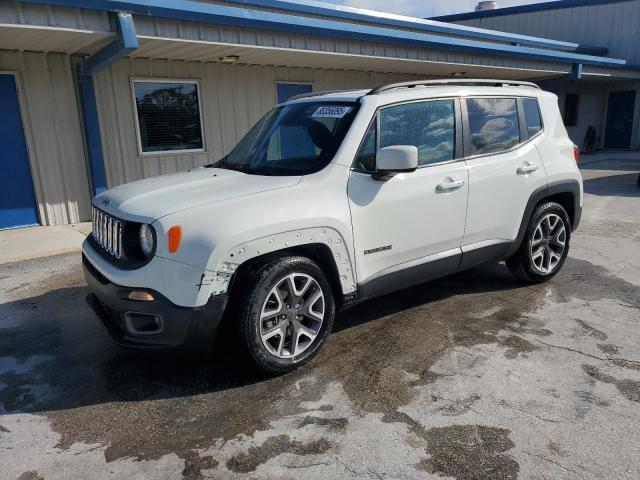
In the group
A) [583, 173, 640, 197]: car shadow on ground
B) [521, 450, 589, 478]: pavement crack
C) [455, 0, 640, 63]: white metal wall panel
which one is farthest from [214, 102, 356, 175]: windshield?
[455, 0, 640, 63]: white metal wall panel

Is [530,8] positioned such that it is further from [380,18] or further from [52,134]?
[52,134]

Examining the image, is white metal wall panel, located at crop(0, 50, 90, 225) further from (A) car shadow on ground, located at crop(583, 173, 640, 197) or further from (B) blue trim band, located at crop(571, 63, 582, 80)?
(B) blue trim band, located at crop(571, 63, 582, 80)

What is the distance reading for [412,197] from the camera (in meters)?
3.95

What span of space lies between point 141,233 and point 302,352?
1.34m

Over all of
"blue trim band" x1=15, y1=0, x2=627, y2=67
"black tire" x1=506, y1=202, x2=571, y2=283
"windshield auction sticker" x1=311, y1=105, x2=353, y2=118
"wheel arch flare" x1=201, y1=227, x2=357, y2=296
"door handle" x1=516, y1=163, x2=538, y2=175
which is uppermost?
"blue trim band" x1=15, y1=0, x2=627, y2=67

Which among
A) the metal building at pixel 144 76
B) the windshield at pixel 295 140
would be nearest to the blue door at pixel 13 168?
the metal building at pixel 144 76

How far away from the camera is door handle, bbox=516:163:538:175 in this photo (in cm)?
470

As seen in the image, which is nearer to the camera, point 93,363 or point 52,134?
point 93,363

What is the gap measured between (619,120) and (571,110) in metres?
→ 2.23

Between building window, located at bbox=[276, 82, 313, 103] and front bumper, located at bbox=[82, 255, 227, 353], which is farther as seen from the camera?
building window, located at bbox=[276, 82, 313, 103]

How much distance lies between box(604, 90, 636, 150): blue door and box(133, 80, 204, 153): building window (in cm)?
1957

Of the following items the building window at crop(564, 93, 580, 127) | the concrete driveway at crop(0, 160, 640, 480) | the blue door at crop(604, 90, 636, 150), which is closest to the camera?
the concrete driveway at crop(0, 160, 640, 480)

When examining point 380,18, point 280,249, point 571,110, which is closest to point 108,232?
point 280,249

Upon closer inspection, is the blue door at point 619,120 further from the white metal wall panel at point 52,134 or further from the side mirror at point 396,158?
the side mirror at point 396,158
